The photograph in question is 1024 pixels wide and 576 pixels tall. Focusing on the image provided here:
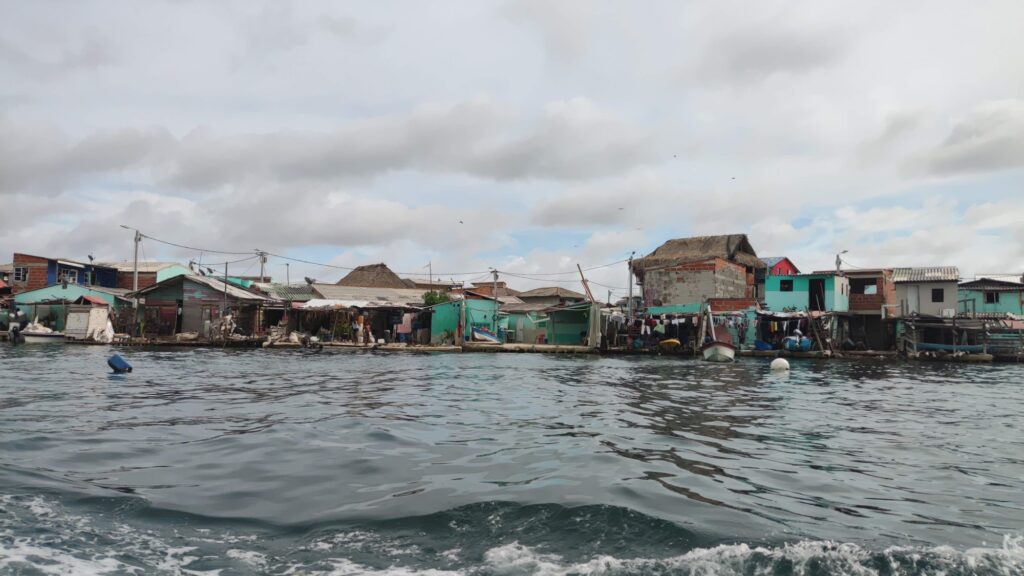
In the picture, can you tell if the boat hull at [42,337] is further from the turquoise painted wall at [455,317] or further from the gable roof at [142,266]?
the turquoise painted wall at [455,317]

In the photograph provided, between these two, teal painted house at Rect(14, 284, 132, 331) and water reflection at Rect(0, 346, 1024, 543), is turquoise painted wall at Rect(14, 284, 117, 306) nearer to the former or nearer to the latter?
teal painted house at Rect(14, 284, 132, 331)

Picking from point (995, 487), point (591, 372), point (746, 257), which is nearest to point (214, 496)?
point (995, 487)

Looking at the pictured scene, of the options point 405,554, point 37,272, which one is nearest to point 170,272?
point 37,272

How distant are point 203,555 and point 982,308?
157ft

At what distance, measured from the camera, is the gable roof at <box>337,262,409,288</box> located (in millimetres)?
58125

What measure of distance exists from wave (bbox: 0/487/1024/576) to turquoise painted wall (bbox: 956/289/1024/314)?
42.5 metres

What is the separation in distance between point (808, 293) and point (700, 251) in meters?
7.72

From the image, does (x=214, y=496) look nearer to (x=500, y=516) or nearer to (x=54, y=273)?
(x=500, y=516)

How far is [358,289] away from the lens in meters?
48.6

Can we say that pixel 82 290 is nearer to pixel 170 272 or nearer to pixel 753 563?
pixel 170 272

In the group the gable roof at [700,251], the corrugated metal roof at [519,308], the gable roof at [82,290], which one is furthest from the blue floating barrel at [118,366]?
the gable roof at [700,251]

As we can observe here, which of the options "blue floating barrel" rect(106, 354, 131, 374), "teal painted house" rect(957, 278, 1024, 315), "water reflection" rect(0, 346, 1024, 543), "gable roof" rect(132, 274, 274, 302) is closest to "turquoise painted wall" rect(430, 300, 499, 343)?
"gable roof" rect(132, 274, 274, 302)

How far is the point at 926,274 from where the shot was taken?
39.2 m

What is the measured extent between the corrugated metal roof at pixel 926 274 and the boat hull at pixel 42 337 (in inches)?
1969
